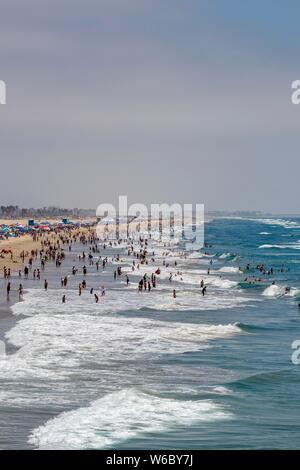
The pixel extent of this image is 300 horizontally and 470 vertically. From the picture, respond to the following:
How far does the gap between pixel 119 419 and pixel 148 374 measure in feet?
19.4

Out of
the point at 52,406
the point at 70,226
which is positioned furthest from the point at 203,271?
the point at 70,226

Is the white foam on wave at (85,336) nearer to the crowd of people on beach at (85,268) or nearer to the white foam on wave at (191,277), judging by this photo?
the crowd of people on beach at (85,268)

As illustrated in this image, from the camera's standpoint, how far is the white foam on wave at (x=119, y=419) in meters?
20.4

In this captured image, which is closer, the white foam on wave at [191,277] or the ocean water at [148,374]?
the ocean water at [148,374]

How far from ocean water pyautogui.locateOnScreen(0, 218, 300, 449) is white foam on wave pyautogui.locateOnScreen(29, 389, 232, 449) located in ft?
0.11

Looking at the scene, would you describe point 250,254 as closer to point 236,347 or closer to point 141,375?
point 236,347

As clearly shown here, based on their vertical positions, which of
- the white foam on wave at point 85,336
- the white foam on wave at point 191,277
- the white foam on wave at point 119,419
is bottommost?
the white foam on wave at point 191,277

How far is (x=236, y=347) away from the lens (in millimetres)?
34625

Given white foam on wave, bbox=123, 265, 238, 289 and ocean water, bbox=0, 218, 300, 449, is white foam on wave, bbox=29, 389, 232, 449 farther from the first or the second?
white foam on wave, bbox=123, 265, 238, 289

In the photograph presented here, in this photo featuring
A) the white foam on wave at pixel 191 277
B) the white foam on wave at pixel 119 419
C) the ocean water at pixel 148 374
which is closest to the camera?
the white foam on wave at pixel 119 419

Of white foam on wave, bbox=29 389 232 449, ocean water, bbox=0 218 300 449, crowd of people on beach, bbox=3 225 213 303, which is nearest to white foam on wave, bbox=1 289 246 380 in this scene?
ocean water, bbox=0 218 300 449

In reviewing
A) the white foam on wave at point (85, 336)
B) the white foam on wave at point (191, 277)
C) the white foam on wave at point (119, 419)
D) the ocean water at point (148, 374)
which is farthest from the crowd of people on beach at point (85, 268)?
the white foam on wave at point (119, 419)

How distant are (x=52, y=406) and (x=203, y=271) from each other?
60.7 meters

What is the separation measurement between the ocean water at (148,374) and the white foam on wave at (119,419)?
1.3 inches
